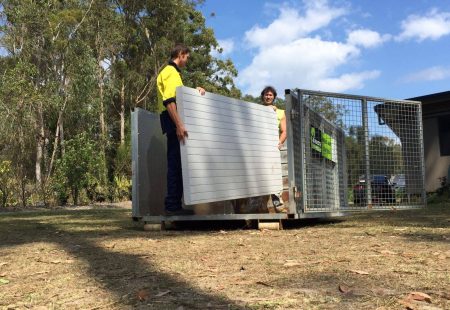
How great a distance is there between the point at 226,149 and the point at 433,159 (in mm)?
11179

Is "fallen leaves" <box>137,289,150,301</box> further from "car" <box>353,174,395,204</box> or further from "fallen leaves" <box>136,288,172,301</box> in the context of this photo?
"car" <box>353,174,395,204</box>

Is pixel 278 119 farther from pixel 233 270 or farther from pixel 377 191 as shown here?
pixel 233 270

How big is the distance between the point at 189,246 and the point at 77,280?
52.3 inches

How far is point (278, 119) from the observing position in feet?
20.1

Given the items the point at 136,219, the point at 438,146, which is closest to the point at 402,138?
the point at 136,219

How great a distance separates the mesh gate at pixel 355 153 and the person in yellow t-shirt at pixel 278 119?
12.2 inches

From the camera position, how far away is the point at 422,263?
3191 mm

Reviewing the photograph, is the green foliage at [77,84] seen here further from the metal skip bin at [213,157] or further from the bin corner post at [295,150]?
the bin corner post at [295,150]

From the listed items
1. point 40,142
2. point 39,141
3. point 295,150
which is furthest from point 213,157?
point 40,142

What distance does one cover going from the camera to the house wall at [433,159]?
562 inches

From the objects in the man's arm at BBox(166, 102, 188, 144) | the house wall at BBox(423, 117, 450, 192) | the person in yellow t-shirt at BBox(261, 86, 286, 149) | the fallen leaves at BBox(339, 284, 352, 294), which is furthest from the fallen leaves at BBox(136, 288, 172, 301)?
the house wall at BBox(423, 117, 450, 192)

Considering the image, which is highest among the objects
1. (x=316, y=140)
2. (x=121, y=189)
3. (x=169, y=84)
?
(x=169, y=84)

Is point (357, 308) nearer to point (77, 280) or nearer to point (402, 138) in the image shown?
point (77, 280)

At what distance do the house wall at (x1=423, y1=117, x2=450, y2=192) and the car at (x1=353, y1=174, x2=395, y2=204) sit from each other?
8.53 m
